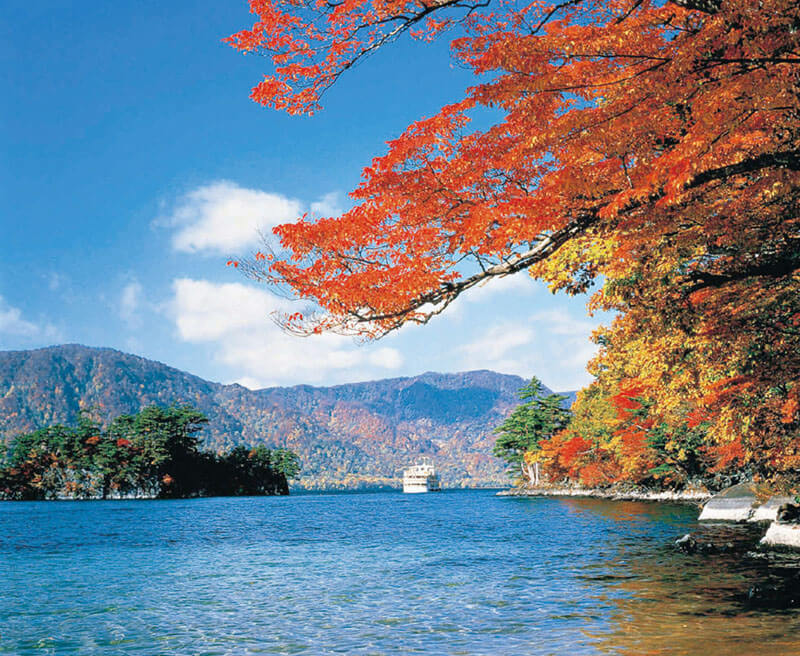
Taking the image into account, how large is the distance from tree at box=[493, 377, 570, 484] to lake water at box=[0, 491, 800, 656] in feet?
186

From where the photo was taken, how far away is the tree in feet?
271

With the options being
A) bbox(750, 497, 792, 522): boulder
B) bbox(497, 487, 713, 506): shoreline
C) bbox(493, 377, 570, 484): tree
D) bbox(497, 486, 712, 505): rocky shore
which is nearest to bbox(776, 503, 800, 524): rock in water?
bbox(750, 497, 792, 522): boulder

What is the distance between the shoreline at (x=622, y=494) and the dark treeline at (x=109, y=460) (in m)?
47.7

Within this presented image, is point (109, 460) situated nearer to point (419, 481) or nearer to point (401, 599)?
point (419, 481)

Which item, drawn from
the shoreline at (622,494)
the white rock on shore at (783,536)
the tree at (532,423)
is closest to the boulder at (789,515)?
the white rock on shore at (783,536)

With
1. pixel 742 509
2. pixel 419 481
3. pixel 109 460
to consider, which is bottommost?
pixel 419 481

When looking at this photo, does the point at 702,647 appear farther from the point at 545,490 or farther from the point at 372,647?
the point at 545,490

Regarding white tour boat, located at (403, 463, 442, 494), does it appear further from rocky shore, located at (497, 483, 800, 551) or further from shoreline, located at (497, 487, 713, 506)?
rocky shore, located at (497, 483, 800, 551)

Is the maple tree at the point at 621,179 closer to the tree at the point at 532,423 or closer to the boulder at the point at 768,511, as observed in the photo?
the boulder at the point at 768,511

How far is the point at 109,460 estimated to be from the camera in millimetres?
84312

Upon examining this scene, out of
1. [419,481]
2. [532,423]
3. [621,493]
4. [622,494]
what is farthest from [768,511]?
[419,481]

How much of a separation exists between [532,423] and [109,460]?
54813mm

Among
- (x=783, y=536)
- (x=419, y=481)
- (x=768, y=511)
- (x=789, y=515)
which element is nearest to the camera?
(x=783, y=536)

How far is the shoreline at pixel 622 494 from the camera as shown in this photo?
152 feet
